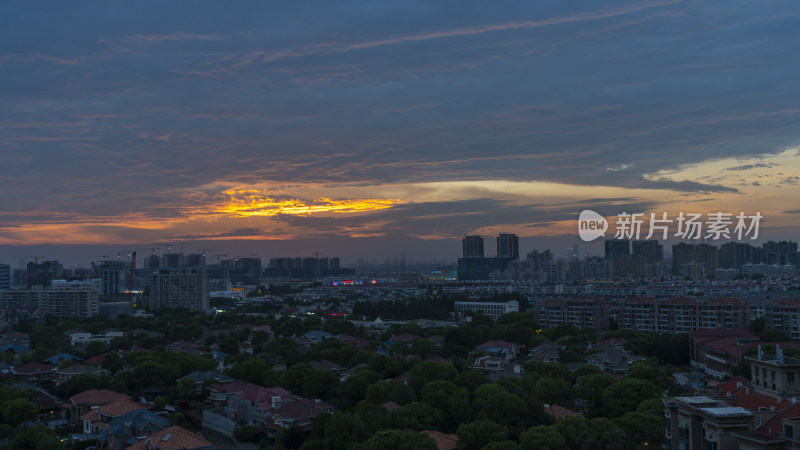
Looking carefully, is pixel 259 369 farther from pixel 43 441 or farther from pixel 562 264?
pixel 562 264

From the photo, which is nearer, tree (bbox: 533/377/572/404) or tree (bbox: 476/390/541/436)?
tree (bbox: 476/390/541/436)

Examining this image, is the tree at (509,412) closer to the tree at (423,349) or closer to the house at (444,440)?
→ the house at (444,440)

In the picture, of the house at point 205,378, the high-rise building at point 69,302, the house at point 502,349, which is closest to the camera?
the house at point 205,378

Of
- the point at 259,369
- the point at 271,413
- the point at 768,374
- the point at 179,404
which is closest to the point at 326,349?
the point at 259,369

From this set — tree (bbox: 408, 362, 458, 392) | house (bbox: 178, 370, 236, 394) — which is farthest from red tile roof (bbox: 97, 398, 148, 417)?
tree (bbox: 408, 362, 458, 392)

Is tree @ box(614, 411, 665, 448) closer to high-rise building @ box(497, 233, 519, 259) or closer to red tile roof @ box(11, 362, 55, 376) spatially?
red tile roof @ box(11, 362, 55, 376)

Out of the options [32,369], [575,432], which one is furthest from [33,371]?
[575,432]

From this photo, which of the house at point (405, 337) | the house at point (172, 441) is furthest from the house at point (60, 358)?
the house at point (172, 441)

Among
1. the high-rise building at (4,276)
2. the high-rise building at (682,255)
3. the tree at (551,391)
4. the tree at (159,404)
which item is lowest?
the tree at (159,404)

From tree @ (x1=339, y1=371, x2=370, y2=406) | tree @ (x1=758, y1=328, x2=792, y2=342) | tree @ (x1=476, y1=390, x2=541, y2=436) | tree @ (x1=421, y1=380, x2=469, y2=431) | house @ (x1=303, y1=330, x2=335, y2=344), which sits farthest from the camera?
house @ (x1=303, y1=330, x2=335, y2=344)
